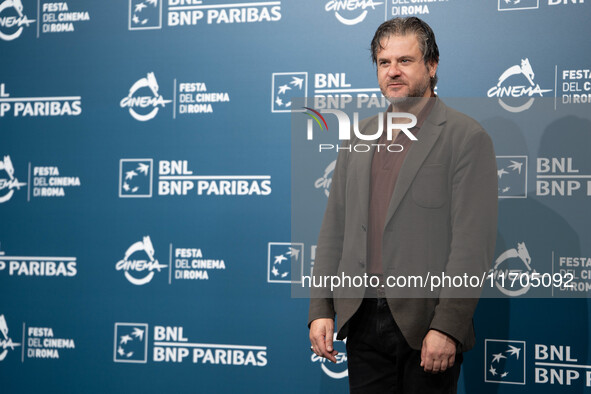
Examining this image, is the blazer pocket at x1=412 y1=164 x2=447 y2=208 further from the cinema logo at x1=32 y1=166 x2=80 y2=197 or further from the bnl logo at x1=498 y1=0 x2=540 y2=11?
the cinema logo at x1=32 y1=166 x2=80 y2=197

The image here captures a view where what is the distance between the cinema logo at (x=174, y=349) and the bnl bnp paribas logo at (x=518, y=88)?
153cm

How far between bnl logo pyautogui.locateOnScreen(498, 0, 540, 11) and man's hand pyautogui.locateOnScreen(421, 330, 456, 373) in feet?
5.24

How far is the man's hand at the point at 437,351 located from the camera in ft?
5.87

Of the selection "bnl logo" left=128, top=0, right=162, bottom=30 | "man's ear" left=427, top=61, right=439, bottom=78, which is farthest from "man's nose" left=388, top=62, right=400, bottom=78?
"bnl logo" left=128, top=0, right=162, bottom=30

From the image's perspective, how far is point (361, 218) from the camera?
1.98 m

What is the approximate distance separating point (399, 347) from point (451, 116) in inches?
28.4

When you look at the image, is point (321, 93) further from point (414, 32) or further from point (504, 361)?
point (504, 361)

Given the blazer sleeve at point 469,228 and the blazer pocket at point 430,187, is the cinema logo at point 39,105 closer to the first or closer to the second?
the blazer pocket at point 430,187

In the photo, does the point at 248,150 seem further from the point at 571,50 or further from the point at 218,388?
the point at 571,50

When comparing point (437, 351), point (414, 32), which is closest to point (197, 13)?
point (414, 32)

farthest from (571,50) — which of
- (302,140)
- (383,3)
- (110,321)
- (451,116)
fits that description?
(110,321)

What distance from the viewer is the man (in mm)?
1848

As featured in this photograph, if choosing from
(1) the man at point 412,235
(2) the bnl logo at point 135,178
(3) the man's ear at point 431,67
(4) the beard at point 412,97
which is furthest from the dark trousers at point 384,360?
(2) the bnl logo at point 135,178

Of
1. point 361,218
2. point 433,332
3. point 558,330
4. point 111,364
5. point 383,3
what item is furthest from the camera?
point 111,364
